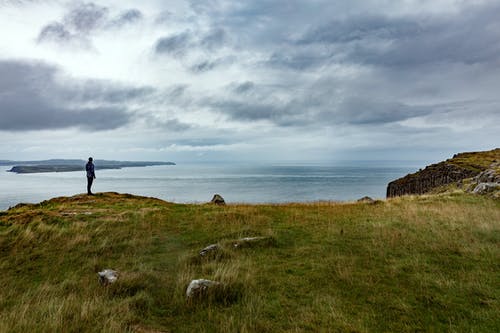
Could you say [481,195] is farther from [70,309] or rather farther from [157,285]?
[70,309]

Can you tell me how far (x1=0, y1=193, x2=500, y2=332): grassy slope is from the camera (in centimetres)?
623

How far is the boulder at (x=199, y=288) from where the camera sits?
7.36 meters

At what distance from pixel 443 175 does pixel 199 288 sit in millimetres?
60964

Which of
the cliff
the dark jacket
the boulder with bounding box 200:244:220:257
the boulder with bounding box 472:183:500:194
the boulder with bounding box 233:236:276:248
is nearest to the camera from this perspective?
the boulder with bounding box 200:244:220:257

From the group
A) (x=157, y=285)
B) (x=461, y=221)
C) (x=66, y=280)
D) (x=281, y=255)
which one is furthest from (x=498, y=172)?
(x=66, y=280)

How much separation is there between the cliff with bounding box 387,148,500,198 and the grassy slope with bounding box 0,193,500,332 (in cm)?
4003

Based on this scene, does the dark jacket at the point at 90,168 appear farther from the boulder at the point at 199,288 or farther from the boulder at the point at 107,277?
the boulder at the point at 199,288

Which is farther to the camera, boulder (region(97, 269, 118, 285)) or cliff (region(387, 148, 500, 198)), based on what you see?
cliff (region(387, 148, 500, 198))

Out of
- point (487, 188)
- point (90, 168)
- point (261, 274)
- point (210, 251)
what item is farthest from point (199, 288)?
point (487, 188)

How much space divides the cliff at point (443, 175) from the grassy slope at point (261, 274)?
40.0 meters

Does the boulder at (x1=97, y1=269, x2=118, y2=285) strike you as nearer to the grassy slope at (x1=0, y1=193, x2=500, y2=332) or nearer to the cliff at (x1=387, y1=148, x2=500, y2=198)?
the grassy slope at (x1=0, y1=193, x2=500, y2=332)

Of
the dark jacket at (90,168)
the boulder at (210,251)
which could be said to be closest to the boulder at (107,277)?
the boulder at (210,251)

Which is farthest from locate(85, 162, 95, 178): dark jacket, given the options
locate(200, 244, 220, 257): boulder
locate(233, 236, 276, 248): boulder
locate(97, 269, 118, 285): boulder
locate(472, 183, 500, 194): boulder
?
locate(472, 183, 500, 194): boulder

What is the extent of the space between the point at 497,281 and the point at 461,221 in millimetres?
8380
